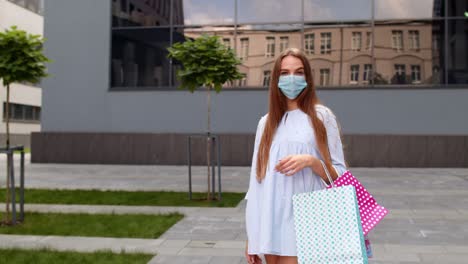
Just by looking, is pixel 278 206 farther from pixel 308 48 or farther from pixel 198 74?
pixel 308 48

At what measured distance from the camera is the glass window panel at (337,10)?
60.2 feet

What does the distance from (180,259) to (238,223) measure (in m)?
2.32

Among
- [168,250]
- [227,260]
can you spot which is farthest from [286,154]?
[168,250]

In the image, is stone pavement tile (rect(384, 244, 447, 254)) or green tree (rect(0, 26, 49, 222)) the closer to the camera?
stone pavement tile (rect(384, 244, 447, 254))

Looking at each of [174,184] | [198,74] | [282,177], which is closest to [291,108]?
[282,177]

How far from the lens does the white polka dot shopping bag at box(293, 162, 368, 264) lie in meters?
2.48

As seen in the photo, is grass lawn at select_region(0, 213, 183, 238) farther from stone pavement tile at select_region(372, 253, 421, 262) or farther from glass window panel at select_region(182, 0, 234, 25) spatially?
glass window panel at select_region(182, 0, 234, 25)

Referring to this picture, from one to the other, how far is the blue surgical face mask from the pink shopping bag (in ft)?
1.67

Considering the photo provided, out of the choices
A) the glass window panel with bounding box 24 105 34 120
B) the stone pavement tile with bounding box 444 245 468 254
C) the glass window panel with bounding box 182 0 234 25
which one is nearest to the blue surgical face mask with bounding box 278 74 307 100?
the stone pavement tile with bounding box 444 245 468 254

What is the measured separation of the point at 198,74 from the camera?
10.2 m

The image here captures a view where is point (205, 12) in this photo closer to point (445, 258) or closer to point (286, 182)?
point (445, 258)

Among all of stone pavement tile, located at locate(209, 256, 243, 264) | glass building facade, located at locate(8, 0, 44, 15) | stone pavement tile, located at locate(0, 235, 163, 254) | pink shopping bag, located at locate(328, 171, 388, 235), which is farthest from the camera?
glass building facade, located at locate(8, 0, 44, 15)

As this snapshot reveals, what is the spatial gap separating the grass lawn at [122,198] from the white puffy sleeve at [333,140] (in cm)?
710

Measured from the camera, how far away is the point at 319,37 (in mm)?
18469
